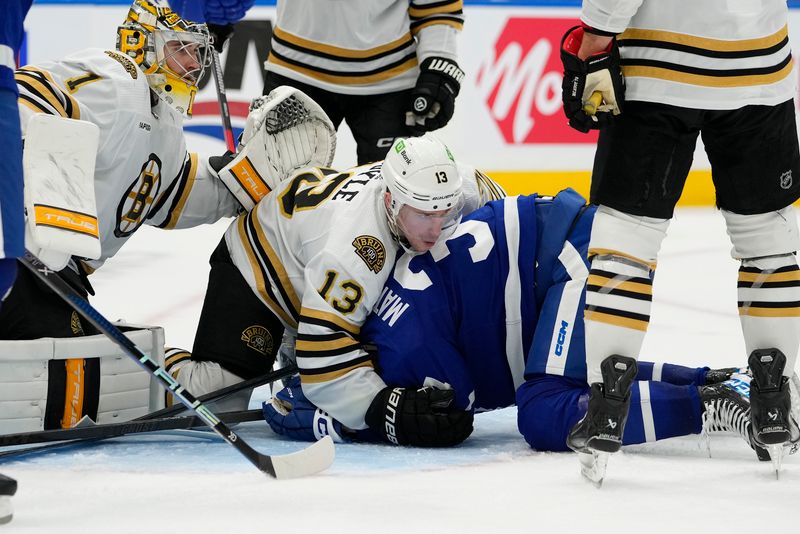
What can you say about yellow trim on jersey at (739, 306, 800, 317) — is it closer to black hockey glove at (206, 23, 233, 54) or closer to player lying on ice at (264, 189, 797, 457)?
player lying on ice at (264, 189, 797, 457)

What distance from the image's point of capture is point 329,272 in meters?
2.50

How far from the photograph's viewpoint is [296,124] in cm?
307

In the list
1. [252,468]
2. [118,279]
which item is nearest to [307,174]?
[252,468]

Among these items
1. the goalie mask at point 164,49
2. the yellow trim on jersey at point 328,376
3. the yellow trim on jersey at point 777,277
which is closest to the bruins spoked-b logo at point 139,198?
the goalie mask at point 164,49

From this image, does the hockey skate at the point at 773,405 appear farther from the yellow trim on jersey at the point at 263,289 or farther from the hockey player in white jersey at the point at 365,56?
the hockey player in white jersey at the point at 365,56

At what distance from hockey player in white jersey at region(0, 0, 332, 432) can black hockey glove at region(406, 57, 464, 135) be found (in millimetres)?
339

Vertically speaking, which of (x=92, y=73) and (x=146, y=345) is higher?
(x=92, y=73)

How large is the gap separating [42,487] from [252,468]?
37 centimetres

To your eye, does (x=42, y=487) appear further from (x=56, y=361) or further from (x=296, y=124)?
(x=296, y=124)

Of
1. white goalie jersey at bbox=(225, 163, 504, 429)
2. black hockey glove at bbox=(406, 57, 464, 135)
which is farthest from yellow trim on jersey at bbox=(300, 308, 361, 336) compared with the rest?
black hockey glove at bbox=(406, 57, 464, 135)

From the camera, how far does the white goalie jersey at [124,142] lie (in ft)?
8.47

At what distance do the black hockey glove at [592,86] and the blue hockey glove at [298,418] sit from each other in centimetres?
83

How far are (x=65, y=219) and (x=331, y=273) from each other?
2.17ft

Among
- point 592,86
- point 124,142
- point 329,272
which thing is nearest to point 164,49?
point 124,142
